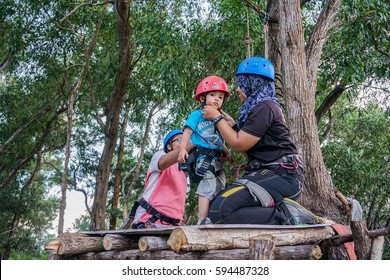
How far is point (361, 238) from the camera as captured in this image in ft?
10.4

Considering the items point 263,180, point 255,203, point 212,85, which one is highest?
point 212,85

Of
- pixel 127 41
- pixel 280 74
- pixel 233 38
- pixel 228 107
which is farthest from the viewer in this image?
pixel 127 41

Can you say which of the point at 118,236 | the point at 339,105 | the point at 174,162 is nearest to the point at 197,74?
the point at 174,162

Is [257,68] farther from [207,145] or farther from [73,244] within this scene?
[73,244]

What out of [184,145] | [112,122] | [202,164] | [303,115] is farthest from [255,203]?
[112,122]

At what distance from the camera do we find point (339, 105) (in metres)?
17.2

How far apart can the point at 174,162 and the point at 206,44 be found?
633 centimetres

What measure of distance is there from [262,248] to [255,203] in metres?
0.57

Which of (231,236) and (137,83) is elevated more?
(137,83)

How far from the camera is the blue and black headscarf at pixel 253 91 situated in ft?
12.6

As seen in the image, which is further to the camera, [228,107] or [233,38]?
[228,107]

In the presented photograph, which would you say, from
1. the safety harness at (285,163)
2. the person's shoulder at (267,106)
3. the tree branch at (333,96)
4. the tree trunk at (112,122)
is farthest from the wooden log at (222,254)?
the tree trunk at (112,122)

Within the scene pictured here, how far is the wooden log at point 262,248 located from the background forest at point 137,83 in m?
3.01

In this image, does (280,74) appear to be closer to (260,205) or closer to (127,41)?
(260,205)
